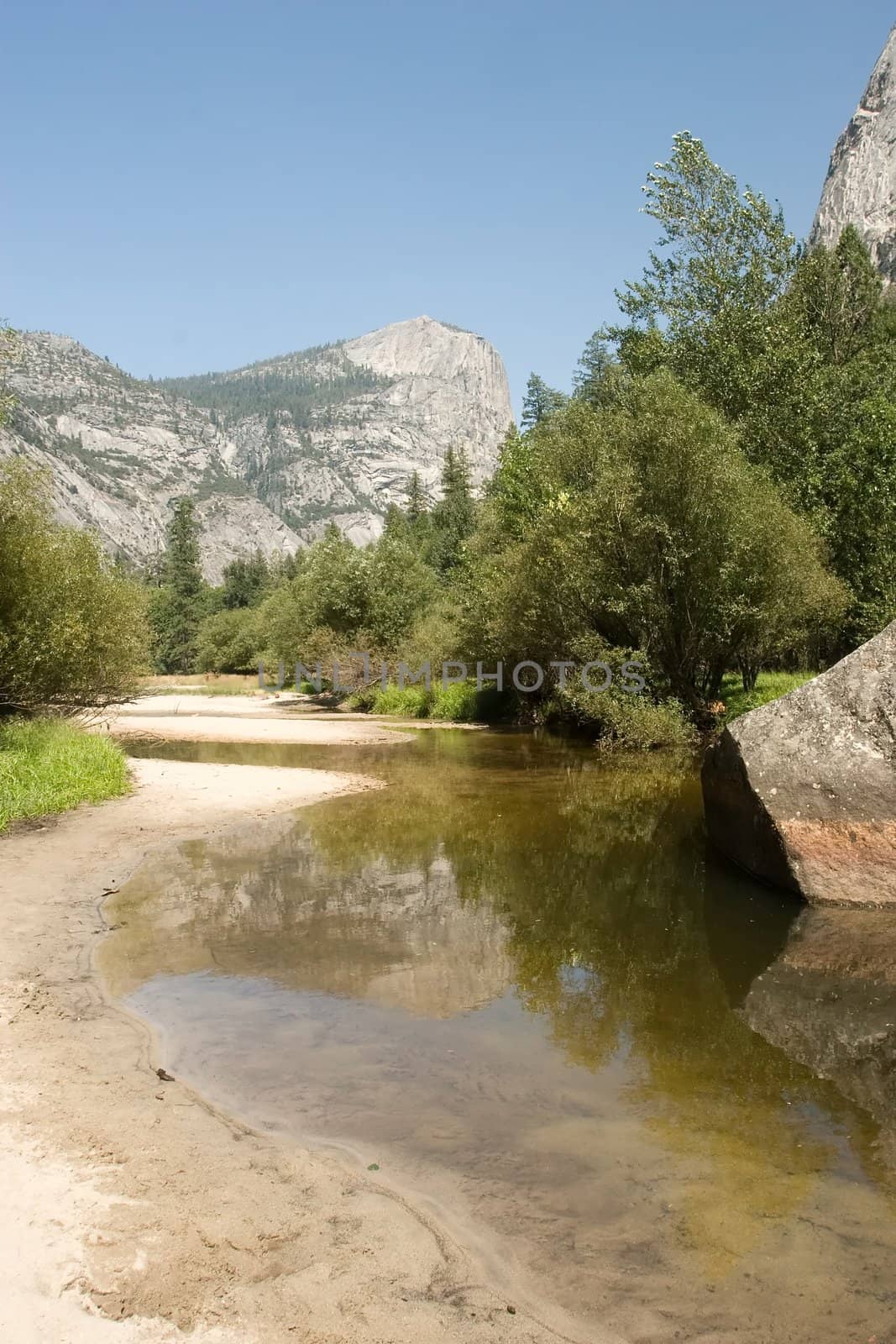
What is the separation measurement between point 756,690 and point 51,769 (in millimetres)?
25013

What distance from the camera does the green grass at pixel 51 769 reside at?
1630cm

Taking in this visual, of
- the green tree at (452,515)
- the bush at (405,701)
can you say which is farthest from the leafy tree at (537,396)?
the bush at (405,701)

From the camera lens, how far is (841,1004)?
334 inches

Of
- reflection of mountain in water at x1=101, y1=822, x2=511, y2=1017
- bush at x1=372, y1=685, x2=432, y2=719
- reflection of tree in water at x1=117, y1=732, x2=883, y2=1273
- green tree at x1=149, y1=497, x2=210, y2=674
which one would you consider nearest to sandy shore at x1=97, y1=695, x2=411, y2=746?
bush at x1=372, y1=685, x2=432, y2=719

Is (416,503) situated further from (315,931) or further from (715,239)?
(315,931)

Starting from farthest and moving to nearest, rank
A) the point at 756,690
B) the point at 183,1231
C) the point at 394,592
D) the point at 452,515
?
the point at 452,515 < the point at 394,592 < the point at 756,690 < the point at 183,1231

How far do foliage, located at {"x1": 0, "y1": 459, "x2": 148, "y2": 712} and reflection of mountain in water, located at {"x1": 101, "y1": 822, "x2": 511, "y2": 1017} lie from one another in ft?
26.4

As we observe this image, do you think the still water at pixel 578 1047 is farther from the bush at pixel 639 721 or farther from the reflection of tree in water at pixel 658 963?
the bush at pixel 639 721

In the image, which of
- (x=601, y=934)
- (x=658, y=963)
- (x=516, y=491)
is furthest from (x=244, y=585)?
(x=658, y=963)

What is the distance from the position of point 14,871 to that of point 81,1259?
8.94 metres

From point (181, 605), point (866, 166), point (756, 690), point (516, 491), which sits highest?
point (866, 166)

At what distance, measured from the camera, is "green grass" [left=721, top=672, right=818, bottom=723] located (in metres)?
31.4

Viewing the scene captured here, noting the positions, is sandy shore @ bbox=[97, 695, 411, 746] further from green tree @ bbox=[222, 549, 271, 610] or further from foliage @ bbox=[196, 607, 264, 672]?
green tree @ bbox=[222, 549, 271, 610]

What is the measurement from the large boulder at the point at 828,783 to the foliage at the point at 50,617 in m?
14.4
